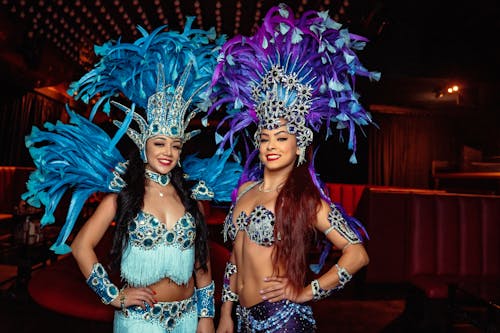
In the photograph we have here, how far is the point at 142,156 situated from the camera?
6.02 ft

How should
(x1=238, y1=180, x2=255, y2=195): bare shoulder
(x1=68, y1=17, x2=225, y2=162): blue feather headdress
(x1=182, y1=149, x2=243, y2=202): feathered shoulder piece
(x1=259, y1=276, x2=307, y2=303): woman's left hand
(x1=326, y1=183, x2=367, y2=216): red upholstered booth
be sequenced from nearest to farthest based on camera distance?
1. (x1=259, y1=276, x2=307, y2=303): woman's left hand
2. (x1=68, y1=17, x2=225, y2=162): blue feather headdress
3. (x1=238, y1=180, x2=255, y2=195): bare shoulder
4. (x1=182, y1=149, x2=243, y2=202): feathered shoulder piece
5. (x1=326, y1=183, x2=367, y2=216): red upholstered booth

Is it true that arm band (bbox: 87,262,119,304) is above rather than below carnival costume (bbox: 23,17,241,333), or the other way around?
below

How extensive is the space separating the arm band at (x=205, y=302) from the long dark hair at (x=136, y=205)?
0.10 meters

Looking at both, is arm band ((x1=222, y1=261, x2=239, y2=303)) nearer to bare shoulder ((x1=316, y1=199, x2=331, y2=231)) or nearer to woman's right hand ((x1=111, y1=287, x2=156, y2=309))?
woman's right hand ((x1=111, y1=287, x2=156, y2=309))

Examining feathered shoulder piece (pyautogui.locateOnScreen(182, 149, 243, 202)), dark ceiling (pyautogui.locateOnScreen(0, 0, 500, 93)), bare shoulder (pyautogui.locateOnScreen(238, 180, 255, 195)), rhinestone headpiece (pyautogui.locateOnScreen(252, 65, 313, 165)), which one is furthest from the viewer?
dark ceiling (pyautogui.locateOnScreen(0, 0, 500, 93))

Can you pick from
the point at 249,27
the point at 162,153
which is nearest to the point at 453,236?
the point at 162,153

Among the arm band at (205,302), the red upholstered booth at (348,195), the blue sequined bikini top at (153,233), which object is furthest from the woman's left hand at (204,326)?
the red upholstered booth at (348,195)

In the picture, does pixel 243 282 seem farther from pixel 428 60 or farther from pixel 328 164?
pixel 328 164

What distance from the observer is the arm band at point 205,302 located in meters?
1.89

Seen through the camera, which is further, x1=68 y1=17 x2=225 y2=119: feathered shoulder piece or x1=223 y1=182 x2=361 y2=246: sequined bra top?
x1=68 y1=17 x2=225 y2=119: feathered shoulder piece

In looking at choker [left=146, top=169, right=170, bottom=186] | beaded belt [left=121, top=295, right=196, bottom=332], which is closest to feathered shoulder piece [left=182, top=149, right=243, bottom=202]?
choker [left=146, top=169, right=170, bottom=186]

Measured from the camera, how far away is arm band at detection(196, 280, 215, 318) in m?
1.89

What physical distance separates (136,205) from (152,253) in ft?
0.70

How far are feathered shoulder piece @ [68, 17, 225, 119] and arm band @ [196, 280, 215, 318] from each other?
2.81ft
